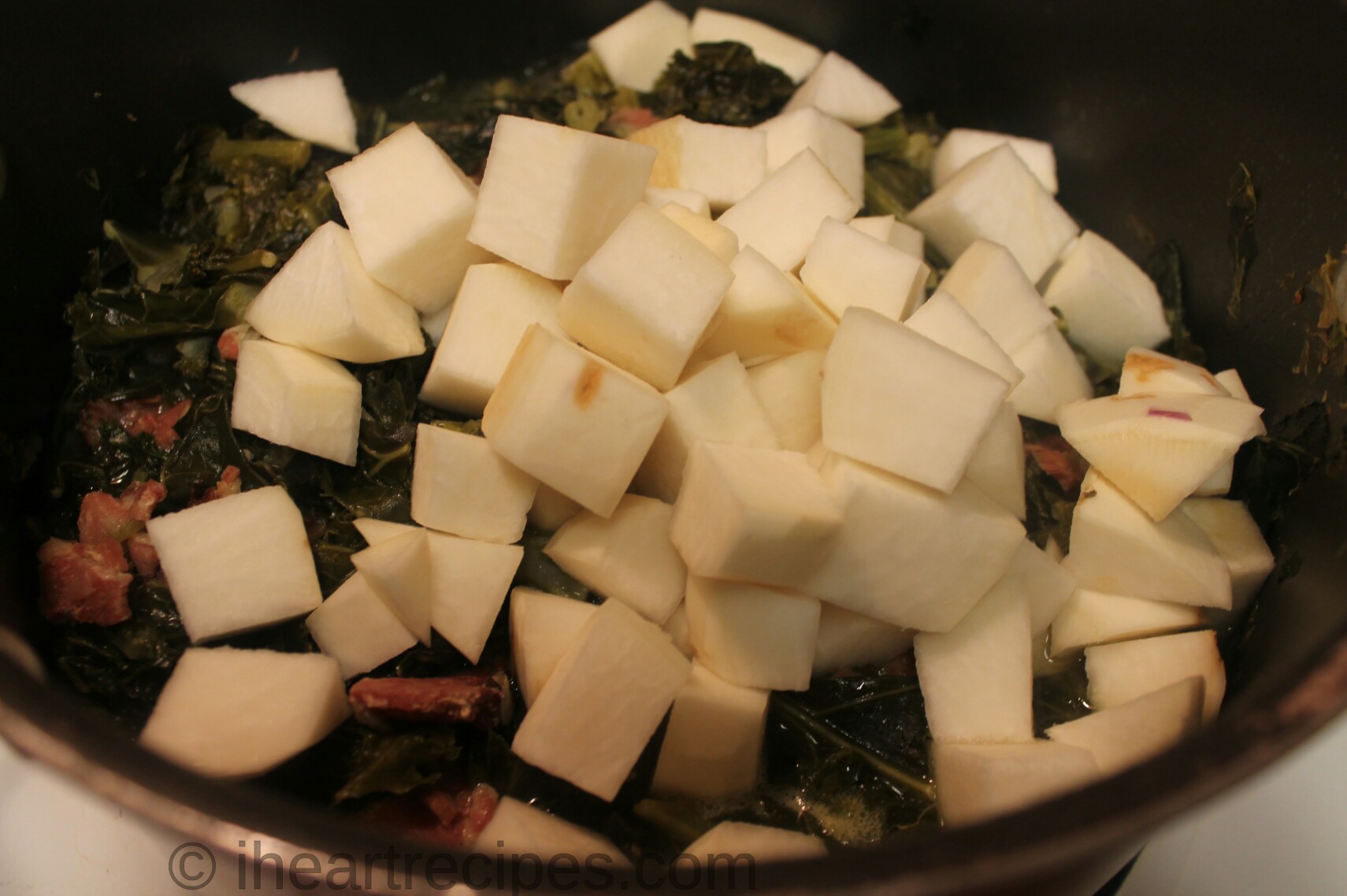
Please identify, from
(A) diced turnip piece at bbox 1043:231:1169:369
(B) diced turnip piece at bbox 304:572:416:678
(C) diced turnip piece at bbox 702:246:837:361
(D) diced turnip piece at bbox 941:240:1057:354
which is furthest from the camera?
(A) diced turnip piece at bbox 1043:231:1169:369

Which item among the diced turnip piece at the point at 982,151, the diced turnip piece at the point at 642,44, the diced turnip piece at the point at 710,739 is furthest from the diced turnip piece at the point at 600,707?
the diced turnip piece at the point at 642,44

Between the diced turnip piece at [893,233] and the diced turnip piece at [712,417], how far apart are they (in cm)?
58

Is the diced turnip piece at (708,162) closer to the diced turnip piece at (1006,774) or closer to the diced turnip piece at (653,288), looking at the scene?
the diced turnip piece at (653,288)

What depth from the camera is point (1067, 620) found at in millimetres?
1742

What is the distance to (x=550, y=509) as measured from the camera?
1.74 metres

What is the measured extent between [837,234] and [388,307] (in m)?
0.96

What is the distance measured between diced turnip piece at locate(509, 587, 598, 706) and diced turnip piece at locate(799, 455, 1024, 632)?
42cm

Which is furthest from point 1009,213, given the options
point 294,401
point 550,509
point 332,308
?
point 294,401

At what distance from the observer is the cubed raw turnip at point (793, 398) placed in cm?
173

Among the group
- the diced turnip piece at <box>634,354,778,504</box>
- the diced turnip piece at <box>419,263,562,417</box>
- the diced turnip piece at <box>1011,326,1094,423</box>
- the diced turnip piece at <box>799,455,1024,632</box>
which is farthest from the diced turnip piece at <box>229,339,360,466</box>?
the diced turnip piece at <box>1011,326,1094,423</box>

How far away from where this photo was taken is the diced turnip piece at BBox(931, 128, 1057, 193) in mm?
2400

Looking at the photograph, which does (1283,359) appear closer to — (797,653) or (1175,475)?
(1175,475)

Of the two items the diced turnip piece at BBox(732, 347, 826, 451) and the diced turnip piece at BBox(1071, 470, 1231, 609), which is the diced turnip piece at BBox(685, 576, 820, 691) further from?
the diced turnip piece at BBox(1071, 470, 1231, 609)

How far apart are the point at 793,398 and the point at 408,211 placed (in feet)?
2.88
